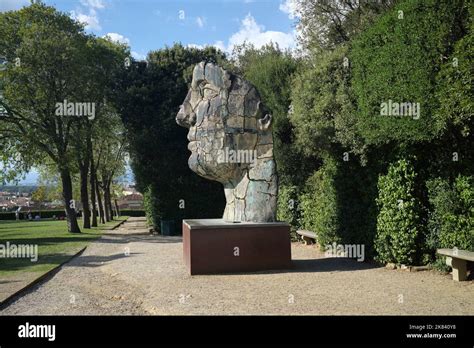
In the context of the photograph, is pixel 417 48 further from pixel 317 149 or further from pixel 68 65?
pixel 68 65

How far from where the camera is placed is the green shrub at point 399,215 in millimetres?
12250

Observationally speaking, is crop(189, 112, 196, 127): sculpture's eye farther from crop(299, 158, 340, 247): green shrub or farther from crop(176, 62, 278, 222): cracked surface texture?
crop(299, 158, 340, 247): green shrub

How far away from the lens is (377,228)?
13516mm

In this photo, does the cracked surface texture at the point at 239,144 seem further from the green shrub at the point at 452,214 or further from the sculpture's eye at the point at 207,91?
the green shrub at the point at 452,214

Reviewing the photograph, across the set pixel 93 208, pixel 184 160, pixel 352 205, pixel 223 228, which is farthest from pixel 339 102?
A: pixel 93 208

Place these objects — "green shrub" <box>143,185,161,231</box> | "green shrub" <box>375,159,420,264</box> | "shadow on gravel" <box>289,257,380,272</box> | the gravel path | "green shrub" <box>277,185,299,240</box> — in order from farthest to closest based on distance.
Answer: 1. "green shrub" <box>143,185,161,231</box>
2. "green shrub" <box>277,185,299,240</box>
3. "shadow on gravel" <box>289,257,380,272</box>
4. "green shrub" <box>375,159,420,264</box>
5. the gravel path

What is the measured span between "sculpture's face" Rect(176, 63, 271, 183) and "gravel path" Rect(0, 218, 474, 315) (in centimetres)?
305

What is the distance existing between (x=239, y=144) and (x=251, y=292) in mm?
4598

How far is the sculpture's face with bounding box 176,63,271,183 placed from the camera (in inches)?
513

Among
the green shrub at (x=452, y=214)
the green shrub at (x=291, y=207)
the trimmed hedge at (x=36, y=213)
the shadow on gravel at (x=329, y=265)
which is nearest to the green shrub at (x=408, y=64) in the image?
the green shrub at (x=452, y=214)

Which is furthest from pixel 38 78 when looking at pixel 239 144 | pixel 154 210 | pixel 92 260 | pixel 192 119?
pixel 239 144

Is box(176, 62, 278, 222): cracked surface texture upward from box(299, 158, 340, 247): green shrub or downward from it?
upward

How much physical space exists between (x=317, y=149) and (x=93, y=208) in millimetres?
22781

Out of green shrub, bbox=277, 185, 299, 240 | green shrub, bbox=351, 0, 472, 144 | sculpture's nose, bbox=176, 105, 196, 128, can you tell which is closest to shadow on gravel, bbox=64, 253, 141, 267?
sculpture's nose, bbox=176, 105, 196, 128
